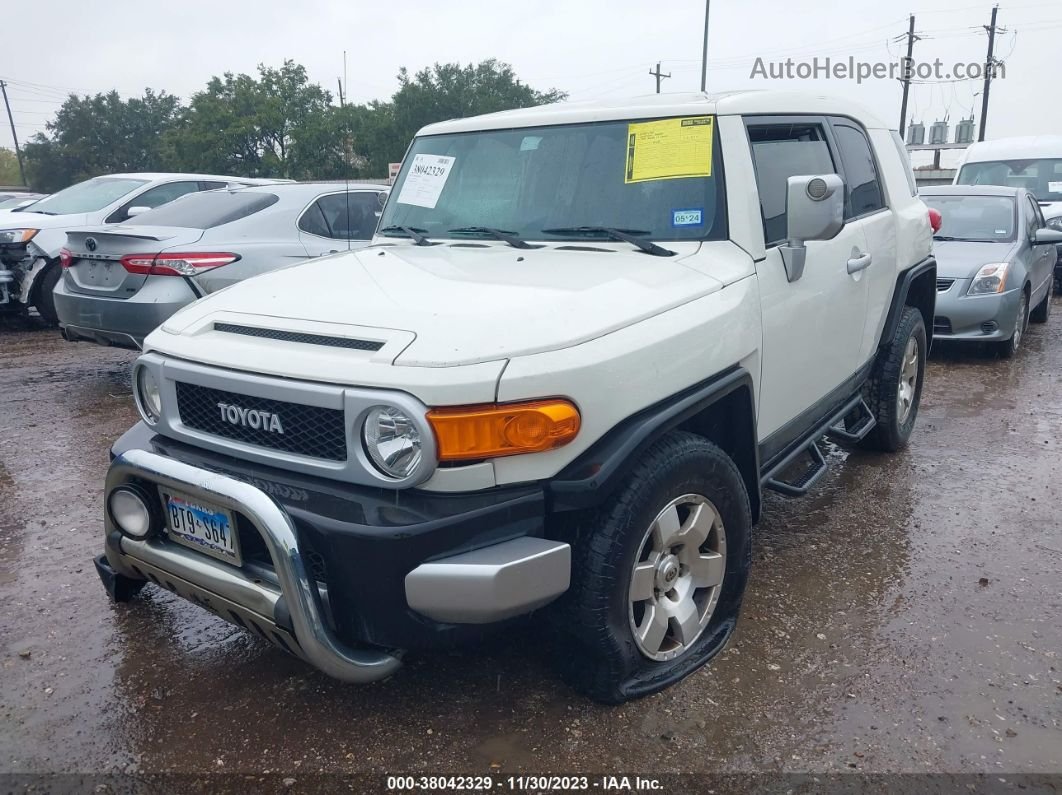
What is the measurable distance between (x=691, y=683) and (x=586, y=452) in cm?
100

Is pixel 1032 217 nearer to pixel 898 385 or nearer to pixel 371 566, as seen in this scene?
pixel 898 385

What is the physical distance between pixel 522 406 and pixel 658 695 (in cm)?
117

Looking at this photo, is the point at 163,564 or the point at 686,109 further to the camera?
the point at 686,109

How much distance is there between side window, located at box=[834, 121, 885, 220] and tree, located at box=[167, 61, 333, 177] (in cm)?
4419

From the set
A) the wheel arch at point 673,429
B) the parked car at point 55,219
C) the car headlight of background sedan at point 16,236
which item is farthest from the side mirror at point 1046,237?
the car headlight of background sedan at point 16,236

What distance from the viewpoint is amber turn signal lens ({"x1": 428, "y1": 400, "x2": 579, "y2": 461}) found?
2.15 m

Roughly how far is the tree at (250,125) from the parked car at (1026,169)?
38.7m

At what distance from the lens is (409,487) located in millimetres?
2178

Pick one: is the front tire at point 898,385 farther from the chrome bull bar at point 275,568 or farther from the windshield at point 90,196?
the windshield at point 90,196

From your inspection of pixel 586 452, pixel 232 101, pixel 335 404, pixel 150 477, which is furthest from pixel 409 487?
pixel 232 101

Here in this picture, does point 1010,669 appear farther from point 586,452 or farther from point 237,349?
point 237,349

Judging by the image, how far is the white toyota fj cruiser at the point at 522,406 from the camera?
7.16 feet

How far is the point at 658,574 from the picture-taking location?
2.64 metres

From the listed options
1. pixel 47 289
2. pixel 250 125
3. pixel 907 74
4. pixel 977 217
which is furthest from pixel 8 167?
pixel 977 217
